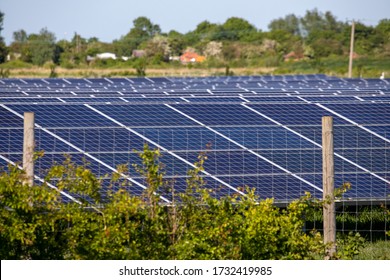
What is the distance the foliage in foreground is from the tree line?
45594 millimetres

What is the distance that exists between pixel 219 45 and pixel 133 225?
87.2m

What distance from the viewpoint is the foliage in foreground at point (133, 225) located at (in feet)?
27.2

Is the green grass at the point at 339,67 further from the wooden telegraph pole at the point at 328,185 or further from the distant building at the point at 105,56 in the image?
the wooden telegraph pole at the point at 328,185

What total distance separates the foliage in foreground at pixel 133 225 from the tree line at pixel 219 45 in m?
45.6

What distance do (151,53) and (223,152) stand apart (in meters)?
80.0

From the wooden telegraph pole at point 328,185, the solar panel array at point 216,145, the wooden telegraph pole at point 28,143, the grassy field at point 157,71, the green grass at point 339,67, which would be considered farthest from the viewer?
the grassy field at point 157,71

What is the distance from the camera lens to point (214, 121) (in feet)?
45.2

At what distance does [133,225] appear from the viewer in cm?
835

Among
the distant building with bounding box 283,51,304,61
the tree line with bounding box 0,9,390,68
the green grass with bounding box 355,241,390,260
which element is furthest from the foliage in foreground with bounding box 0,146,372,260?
the distant building with bounding box 283,51,304,61

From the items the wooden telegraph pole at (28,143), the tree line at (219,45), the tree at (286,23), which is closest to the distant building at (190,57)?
the tree line at (219,45)

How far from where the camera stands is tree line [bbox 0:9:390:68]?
7975 centimetres

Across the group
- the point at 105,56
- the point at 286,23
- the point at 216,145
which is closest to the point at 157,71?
the point at 105,56

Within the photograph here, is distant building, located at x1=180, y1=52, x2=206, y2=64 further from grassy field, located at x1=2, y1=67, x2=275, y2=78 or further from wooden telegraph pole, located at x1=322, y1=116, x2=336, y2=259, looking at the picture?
wooden telegraph pole, located at x1=322, y1=116, x2=336, y2=259

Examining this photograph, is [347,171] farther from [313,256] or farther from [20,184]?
[20,184]
